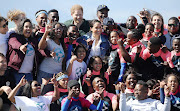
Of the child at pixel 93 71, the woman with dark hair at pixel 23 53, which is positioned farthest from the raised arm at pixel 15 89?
the child at pixel 93 71

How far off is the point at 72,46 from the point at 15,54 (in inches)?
53.3

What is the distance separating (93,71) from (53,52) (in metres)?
1.02

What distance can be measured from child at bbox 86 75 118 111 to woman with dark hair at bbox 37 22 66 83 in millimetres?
764

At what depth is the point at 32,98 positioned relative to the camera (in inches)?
280

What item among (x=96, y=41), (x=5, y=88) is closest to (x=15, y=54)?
(x=5, y=88)

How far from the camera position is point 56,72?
26.1 ft

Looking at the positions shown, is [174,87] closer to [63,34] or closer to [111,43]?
[111,43]

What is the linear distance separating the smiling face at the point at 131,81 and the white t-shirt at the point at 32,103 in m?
1.58

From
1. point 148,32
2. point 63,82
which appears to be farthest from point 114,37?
point 63,82

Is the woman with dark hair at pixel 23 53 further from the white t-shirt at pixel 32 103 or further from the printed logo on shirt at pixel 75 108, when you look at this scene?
the printed logo on shirt at pixel 75 108

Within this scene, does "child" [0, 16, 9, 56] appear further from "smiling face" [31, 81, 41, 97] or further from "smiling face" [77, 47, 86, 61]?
"smiling face" [77, 47, 86, 61]

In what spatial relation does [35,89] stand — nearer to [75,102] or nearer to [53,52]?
[75,102]

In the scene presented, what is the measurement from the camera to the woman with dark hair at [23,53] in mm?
7562

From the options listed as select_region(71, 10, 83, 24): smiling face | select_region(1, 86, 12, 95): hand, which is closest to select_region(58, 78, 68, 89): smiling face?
select_region(1, 86, 12, 95): hand
